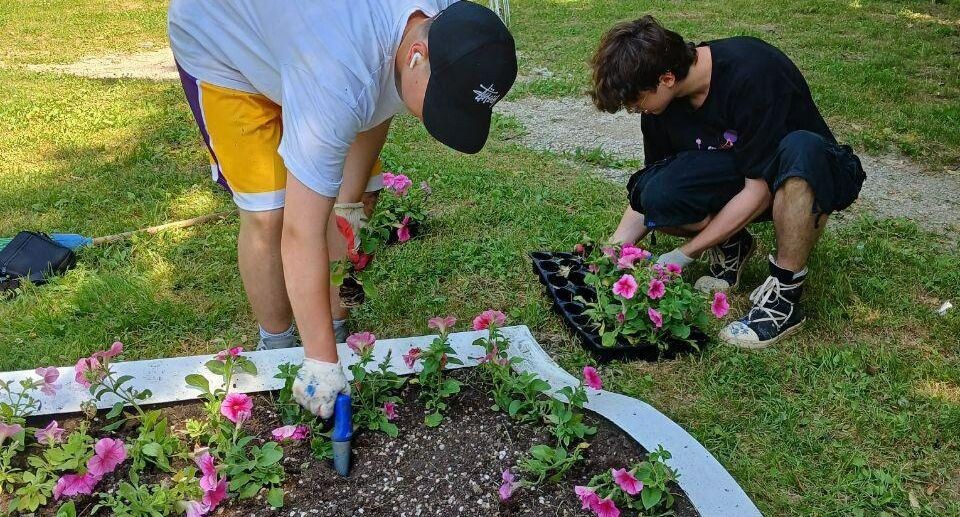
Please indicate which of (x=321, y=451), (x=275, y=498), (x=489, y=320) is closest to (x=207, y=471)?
(x=275, y=498)

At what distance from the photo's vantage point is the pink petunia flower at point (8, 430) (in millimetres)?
1892

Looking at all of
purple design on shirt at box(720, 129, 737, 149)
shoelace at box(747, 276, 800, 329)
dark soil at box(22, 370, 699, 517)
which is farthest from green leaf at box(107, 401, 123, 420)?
purple design on shirt at box(720, 129, 737, 149)

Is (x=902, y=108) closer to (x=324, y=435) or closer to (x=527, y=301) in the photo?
(x=527, y=301)

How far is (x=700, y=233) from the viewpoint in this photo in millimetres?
2828

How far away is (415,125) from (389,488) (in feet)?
12.5

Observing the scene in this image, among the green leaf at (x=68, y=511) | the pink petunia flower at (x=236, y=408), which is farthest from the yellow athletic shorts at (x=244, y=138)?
the green leaf at (x=68, y=511)

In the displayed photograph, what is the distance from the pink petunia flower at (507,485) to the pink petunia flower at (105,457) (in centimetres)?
92

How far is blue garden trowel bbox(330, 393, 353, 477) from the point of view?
1.85 meters

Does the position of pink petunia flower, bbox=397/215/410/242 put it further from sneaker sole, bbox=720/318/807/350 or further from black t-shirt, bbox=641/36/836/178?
→ sneaker sole, bbox=720/318/807/350

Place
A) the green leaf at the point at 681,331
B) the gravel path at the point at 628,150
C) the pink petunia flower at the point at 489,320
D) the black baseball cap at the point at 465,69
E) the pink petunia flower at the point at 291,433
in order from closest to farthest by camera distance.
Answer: the black baseball cap at the point at 465,69, the pink petunia flower at the point at 291,433, the pink petunia flower at the point at 489,320, the green leaf at the point at 681,331, the gravel path at the point at 628,150

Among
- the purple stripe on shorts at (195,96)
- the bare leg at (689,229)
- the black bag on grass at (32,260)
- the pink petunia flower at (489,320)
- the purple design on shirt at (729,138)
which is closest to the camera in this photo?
the purple stripe on shorts at (195,96)

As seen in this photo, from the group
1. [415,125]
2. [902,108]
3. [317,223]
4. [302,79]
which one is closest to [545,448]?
[317,223]

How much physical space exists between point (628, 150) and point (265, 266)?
305cm

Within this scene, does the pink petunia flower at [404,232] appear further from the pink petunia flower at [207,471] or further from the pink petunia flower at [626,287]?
the pink petunia flower at [207,471]
